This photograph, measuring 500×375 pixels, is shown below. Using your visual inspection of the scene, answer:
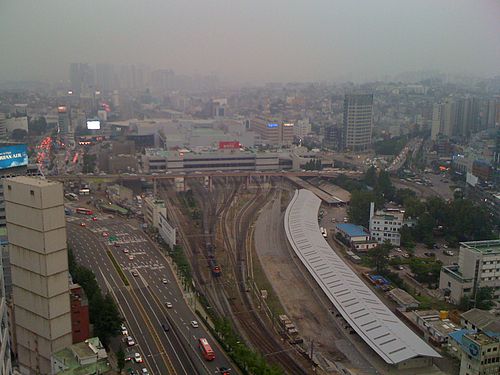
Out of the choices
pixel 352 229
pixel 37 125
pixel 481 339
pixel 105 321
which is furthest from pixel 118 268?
pixel 37 125

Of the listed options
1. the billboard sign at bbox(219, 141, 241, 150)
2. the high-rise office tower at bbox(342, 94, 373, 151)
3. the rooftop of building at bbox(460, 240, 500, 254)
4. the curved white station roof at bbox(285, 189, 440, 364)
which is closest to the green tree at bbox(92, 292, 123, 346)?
the curved white station roof at bbox(285, 189, 440, 364)

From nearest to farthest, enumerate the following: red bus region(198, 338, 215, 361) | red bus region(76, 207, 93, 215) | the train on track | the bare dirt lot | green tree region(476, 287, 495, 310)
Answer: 1. red bus region(198, 338, 215, 361)
2. the bare dirt lot
3. green tree region(476, 287, 495, 310)
4. the train on track
5. red bus region(76, 207, 93, 215)

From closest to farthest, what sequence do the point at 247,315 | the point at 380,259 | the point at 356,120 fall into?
1. the point at 247,315
2. the point at 380,259
3. the point at 356,120

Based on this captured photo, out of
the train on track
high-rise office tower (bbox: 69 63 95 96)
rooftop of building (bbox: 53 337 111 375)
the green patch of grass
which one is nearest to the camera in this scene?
rooftop of building (bbox: 53 337 111 375)

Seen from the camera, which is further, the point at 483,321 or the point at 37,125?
the point at 37,125

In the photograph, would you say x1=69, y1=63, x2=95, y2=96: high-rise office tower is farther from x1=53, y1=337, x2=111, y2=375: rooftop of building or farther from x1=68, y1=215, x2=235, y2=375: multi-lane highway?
x1=53, y1=337, x2=111, y2=375: rooftop of building

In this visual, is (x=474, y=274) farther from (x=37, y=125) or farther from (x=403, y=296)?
(x=37, y=125)

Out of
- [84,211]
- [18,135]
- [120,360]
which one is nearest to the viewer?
[120,360]
